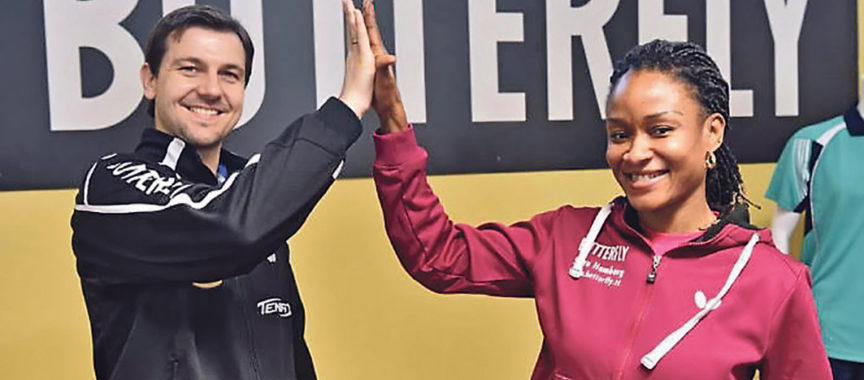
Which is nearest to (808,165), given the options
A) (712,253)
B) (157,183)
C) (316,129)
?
(712,253)

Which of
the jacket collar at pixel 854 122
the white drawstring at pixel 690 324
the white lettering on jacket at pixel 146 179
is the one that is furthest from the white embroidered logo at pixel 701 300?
the jacket collar at pixel 854 122

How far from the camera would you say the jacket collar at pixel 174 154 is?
0.97 meters

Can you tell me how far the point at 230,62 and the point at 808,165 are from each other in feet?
4.20

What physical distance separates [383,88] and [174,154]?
0.26 metres

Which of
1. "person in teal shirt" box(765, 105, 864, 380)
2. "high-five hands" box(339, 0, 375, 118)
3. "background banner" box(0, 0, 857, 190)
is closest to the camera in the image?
"high-five hands" box(339, 0, 375, 118)

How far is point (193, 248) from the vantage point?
0.85 metres

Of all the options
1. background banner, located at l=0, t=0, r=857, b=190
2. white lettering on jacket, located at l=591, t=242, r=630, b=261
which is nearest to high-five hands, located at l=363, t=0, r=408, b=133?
white lettering on jacket, located at l=591, t=242, r=630, b=261

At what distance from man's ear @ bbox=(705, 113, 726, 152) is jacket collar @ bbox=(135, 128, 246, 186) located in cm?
62

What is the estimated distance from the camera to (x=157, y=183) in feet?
2.93

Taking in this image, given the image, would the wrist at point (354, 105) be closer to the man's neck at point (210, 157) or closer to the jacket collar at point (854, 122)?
the man's neck at point (210, 157)

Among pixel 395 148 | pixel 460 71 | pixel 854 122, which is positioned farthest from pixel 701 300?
pixel 854 122

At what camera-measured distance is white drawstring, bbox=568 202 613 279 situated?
101 cm

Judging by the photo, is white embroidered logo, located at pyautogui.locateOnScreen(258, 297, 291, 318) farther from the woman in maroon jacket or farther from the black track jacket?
the woman in maroon jacket

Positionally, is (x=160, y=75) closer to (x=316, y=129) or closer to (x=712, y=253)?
(x=316, y=129)
